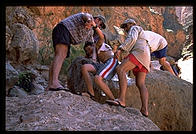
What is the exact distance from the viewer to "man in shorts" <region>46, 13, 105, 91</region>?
139 inches

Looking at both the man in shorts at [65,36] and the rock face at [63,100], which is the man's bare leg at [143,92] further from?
the man in shorts at [65,36]

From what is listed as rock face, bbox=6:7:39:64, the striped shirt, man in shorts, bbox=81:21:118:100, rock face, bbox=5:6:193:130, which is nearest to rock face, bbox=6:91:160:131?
rock face, bbox=5:6:193:130

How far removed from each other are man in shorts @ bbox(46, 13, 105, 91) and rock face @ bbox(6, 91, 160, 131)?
0.28m

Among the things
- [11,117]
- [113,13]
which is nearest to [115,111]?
[11,117]

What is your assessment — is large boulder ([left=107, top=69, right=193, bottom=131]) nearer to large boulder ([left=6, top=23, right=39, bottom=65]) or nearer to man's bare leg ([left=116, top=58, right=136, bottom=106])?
man's bare leg ([left=116, top=58, right=136, bottom=106])

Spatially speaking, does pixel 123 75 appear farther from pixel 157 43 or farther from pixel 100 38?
pixel 157 43

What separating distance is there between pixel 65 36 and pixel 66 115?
1.26 meters

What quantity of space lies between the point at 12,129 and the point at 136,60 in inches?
79.9

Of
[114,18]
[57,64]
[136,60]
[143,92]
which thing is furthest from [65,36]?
[114,18]

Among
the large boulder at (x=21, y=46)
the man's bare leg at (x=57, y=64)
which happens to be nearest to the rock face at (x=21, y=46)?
the large boulder at (x=21, y=46)

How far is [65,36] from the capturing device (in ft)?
11.9

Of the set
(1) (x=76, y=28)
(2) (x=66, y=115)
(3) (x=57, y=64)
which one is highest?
(1) (x=76, y=28)

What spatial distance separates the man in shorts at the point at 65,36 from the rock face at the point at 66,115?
0.93 ft

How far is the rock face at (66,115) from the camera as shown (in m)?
2.57
